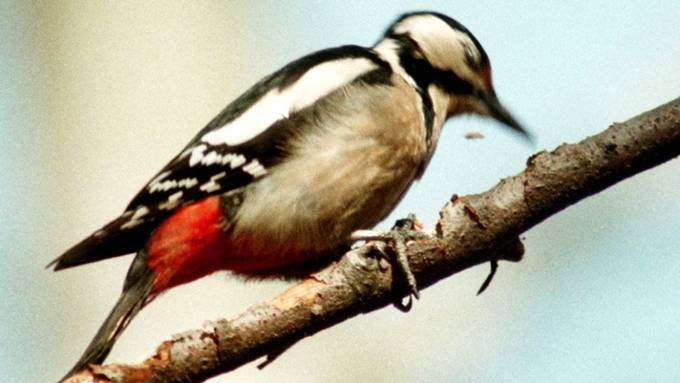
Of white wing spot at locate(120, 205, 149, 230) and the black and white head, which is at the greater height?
white wing spot at locate(120, 205, 149, 230)

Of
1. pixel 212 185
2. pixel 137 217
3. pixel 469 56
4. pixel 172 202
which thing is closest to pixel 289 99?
pixel 212 185

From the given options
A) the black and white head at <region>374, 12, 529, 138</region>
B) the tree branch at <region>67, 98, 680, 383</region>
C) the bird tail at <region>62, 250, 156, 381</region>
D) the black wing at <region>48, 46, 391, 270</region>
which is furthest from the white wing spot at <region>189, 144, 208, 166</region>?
the tree branch at <region>67, 98, 680, 383</region>

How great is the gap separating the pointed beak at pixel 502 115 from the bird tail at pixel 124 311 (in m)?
1.46

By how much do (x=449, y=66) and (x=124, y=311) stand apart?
1.64 meters

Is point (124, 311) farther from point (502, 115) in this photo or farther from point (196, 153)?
point (502, 115)

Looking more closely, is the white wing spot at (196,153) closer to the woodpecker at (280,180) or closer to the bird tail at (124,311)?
the woodpecker at (280,180)

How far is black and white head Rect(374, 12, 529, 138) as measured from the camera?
3.99 meters

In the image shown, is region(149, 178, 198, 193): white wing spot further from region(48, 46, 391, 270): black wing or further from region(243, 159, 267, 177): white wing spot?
region(243, 159, 267, 177): white wing spot

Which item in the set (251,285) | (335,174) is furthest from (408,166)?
(251,285)

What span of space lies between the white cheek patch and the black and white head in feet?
0.90

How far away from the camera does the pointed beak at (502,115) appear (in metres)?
4.03

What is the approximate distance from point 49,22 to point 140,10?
0.47 meters

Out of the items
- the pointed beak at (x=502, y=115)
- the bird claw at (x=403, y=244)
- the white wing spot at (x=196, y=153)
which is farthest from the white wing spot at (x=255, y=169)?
the pointed beak at (x=502, y=115)

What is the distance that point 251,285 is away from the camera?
3.91 meters
